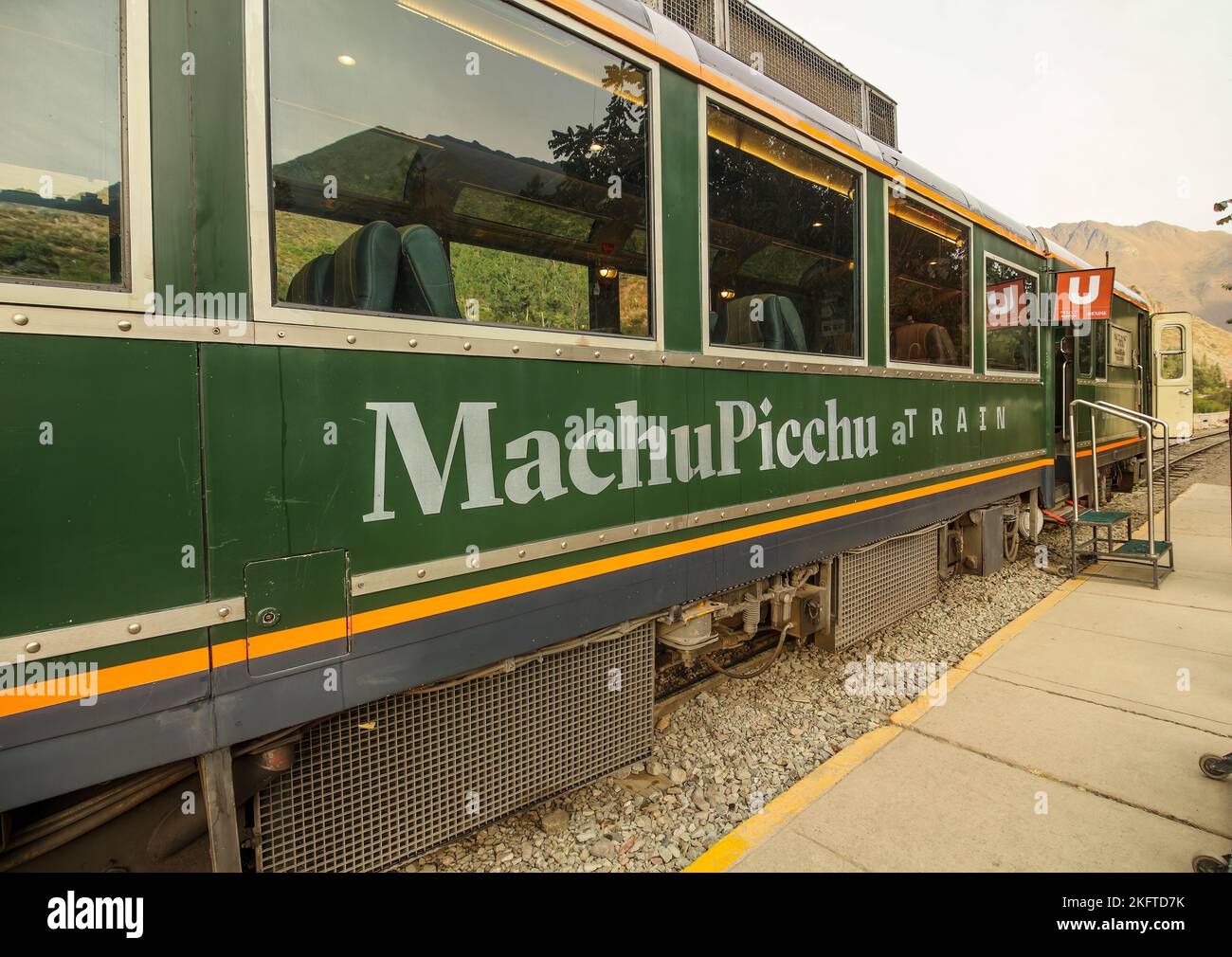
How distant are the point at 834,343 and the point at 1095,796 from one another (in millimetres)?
2196

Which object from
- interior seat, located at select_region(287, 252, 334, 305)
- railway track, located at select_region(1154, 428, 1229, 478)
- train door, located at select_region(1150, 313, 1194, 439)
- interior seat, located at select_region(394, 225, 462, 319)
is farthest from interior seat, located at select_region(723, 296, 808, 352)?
railway track, located at select_region(1154, 428, 1229, 478)

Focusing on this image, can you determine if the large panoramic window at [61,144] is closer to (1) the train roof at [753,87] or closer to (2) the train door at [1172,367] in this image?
(1) the train roof at [753,87]

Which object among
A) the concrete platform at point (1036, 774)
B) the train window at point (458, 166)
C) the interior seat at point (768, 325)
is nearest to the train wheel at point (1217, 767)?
the concrete platform at point (1036, 774)

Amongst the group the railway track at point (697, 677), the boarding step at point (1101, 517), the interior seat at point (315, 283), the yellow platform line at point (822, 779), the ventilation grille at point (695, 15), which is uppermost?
the ventilation grille at point (695, 15)

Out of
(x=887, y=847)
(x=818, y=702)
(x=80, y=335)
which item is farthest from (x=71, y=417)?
(x=818, y=702)

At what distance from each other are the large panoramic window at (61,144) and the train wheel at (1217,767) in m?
4.01

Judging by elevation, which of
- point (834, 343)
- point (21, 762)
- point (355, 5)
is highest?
point (355, 5)

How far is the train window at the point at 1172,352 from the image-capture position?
1083 centimetres

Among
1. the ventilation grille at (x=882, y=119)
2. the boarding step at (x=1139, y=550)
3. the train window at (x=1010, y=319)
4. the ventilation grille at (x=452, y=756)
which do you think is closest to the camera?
the ventilation grille at (x=452, y=756)

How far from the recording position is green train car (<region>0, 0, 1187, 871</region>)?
133cm

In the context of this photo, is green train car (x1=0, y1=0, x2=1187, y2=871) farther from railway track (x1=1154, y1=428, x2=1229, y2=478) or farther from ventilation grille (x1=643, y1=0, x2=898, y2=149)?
railway track (x1=1154, y1=428, x2=1229, y2=478)

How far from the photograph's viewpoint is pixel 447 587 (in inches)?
73.4

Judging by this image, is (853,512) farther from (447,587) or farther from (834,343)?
(447,587)
